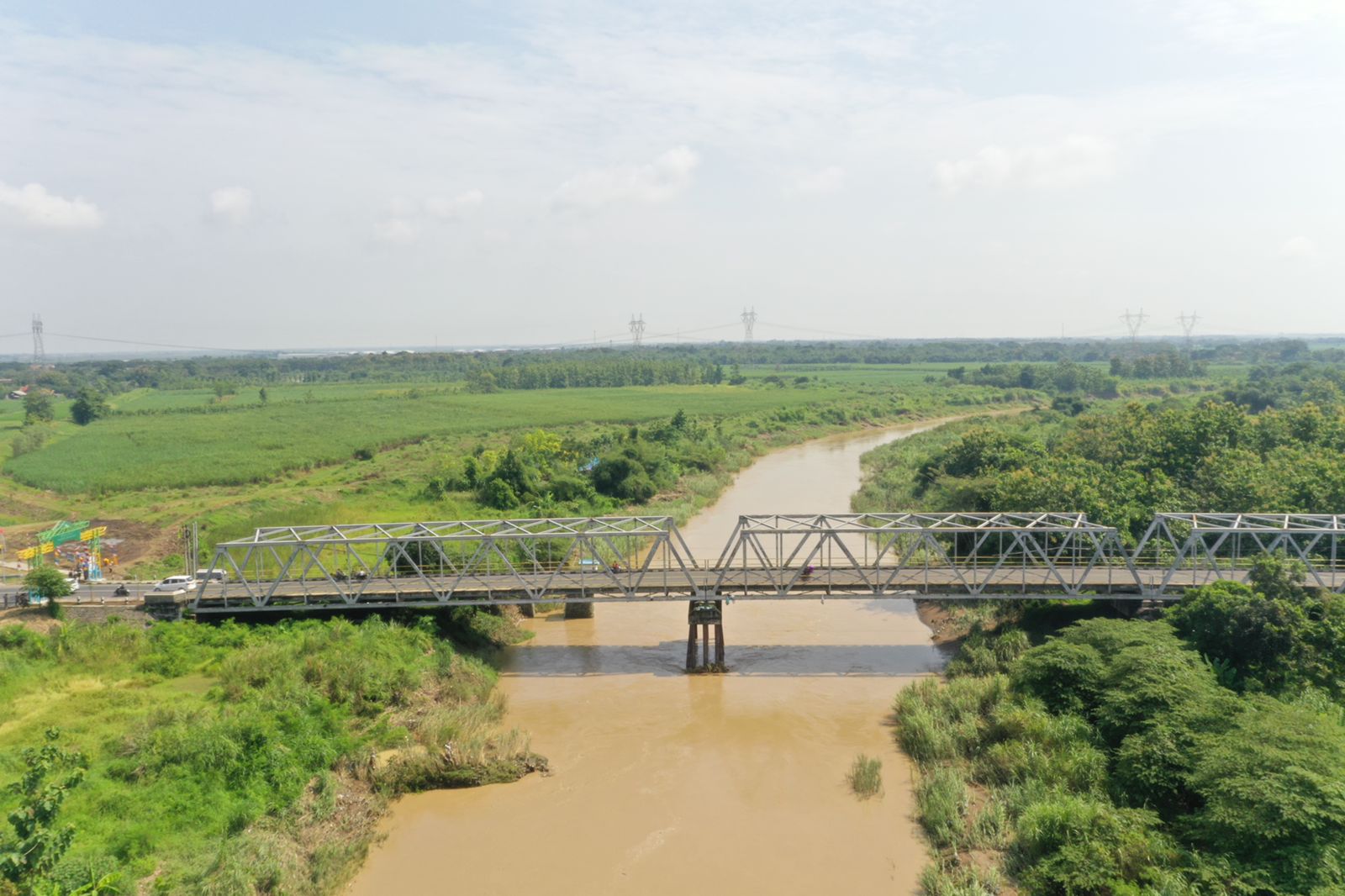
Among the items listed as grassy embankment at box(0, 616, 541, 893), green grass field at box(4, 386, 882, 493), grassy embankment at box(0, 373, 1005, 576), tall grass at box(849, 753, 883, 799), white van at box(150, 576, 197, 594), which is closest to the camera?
grassy embankment at box(0, 616, 541, 893)

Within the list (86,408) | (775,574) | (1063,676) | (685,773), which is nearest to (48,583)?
(685,773)

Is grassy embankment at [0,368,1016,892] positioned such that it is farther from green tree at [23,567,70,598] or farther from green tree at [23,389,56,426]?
green tree at [23,389,56,426]

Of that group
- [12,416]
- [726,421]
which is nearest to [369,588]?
[726,421]

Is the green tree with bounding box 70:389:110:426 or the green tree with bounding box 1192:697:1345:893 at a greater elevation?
the green tree with bounding box 70:389:110:426

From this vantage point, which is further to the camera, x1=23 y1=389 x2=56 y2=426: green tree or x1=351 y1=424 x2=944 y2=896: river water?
x1=23 y1=389 x2=56 y2=426: green tree

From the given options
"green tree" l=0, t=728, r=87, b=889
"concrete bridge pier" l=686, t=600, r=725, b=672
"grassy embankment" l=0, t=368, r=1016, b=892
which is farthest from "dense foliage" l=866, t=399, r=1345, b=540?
"green tree" l=0, t=728, r=87, b=889

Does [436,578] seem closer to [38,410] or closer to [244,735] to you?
[244,735]

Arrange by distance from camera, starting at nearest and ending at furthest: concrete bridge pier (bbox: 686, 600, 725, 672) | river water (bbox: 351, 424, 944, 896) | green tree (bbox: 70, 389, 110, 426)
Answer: river water (bbox: 351, 424, 944, 896) → concrete bridge pier (bbox: 686, 600, 725, 672) → green tree (bbox: 70, 389, 110, 426)
